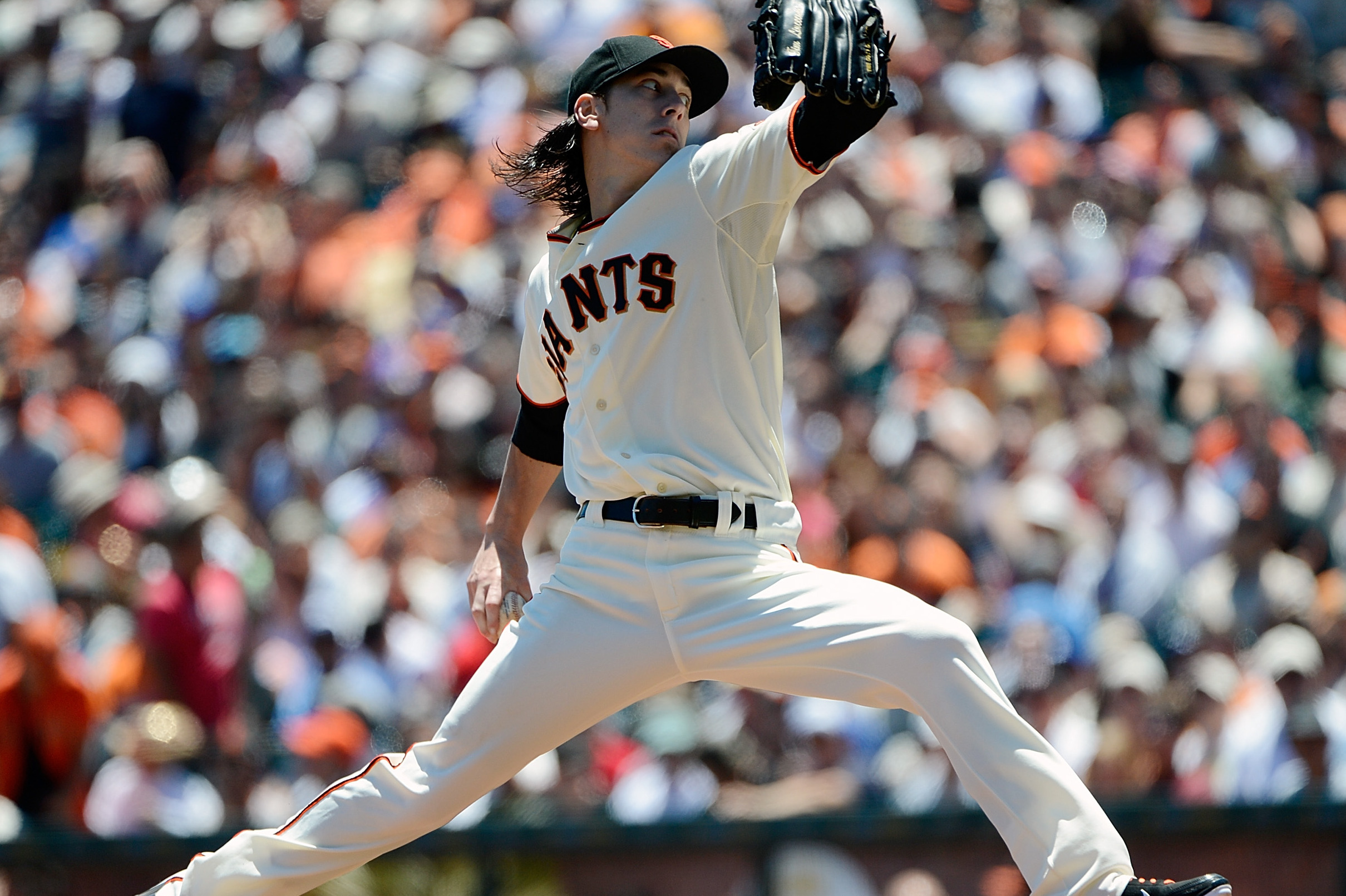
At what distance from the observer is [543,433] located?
3.51m

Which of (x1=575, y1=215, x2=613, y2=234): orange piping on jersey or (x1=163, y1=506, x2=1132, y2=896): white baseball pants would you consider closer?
(x1=163, y1=506, x2=1132, y2=896): white baseball pants

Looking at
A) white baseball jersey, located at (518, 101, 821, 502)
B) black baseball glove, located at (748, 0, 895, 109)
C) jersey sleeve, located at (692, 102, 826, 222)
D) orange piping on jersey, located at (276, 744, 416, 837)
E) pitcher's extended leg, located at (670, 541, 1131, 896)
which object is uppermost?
black baseball glove, located at (748, 0, 895, 109)

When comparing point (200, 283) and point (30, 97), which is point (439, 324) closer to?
point (200, 283)

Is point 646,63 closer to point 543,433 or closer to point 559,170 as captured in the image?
point 559,170

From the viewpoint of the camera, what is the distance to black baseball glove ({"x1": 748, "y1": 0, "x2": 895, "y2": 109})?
2691 mm

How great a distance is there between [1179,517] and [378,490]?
141 inches

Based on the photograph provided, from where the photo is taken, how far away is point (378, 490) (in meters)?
6.96

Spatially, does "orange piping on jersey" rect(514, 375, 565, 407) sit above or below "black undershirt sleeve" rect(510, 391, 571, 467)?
above

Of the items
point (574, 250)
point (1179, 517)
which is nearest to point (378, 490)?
point (1179, 517)

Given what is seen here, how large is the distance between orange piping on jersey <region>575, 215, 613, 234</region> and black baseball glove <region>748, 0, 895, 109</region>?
0.48 meters

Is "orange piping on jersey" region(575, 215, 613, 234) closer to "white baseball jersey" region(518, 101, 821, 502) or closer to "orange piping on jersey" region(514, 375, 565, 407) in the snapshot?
"white baseball jersey" region(518, 101, 821, 502)

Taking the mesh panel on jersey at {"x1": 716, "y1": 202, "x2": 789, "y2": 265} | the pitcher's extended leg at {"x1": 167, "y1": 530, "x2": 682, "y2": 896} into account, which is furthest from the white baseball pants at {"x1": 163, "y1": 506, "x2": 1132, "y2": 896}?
the mesh panel on jersey at {"x1": 716, "y1": 202, "x2": 789, "y2": 265}

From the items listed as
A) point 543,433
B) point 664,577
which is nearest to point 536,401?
point 543,433

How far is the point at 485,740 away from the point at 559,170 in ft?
4.31
